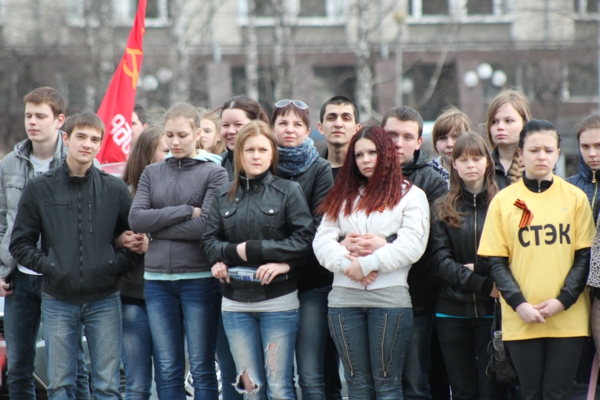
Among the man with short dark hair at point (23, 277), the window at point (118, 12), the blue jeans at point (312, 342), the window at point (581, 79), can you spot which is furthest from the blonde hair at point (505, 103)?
the window at point (118, 12)

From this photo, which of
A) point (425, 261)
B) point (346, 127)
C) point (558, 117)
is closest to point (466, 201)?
point (425, 261)

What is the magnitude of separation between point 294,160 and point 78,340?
1843 millimetres

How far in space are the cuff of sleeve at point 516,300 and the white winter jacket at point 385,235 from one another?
0.58m

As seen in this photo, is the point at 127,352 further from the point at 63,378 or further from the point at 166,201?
the point at 166,201

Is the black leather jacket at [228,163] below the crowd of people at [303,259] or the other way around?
the other way around

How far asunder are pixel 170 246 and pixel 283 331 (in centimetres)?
92

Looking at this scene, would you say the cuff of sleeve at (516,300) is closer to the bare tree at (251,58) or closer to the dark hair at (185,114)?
the dark hair at (185,114)

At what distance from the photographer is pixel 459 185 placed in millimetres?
4703

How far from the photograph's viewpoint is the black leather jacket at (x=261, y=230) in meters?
4.50

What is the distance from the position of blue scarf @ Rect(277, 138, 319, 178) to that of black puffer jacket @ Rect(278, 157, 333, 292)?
3 centimetres

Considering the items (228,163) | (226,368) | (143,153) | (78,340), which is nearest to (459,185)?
(228,163)

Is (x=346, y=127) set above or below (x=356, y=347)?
above

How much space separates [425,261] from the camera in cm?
473

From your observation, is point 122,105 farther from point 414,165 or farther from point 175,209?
point 414,165
